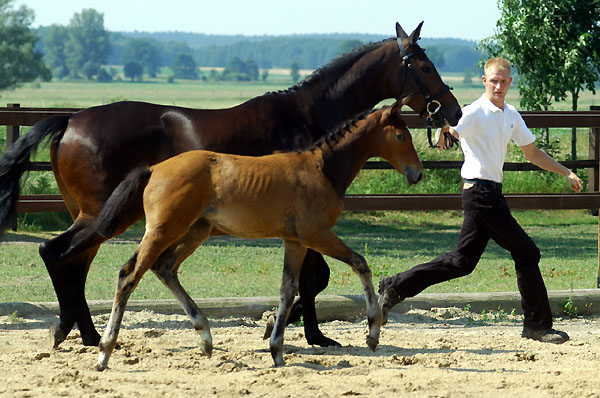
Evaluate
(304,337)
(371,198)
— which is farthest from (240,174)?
(371,198)

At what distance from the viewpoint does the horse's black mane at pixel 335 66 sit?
6.13m

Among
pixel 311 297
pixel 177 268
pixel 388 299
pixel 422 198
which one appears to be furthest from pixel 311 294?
pixel 422 198

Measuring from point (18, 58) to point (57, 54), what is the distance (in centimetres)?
11559

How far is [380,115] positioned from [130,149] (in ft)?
5.47

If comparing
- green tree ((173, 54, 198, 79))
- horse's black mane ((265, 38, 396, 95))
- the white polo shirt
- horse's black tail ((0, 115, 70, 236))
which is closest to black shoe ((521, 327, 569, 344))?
the white polo shirt

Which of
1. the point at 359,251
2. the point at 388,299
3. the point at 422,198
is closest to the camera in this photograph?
the point at 388,299

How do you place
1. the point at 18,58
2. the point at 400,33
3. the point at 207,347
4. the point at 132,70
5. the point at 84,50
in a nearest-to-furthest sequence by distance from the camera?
the point at 207,347, the point at 400,33, the point at 18,58, the point at 132,70, the point at 84,50

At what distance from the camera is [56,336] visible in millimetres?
5781

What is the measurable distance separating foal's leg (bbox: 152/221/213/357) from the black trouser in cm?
141

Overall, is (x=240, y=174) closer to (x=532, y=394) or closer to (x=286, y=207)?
(x=286, y=207)

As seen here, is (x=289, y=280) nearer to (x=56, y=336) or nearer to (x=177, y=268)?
(x=177, y=268)

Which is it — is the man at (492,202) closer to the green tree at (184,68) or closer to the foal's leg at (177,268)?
the foal's leg at (177,268)

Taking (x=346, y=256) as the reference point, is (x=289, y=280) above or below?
below

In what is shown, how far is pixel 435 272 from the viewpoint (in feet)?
19.8
